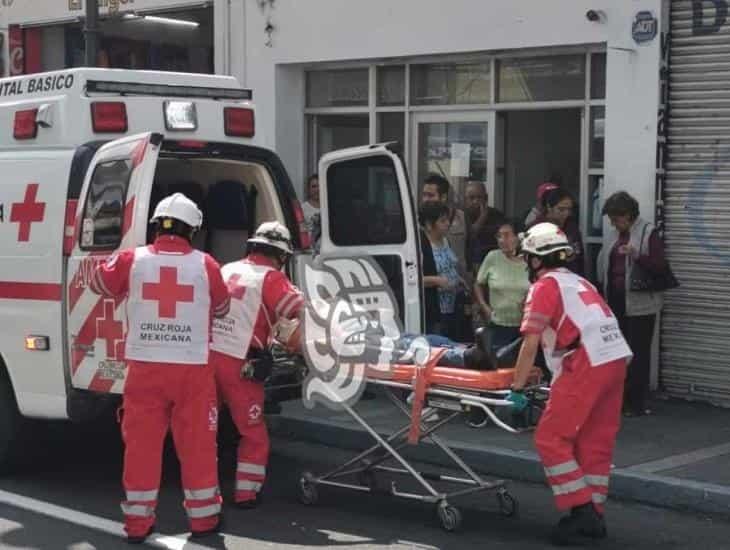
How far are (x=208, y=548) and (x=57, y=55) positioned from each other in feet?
35.2

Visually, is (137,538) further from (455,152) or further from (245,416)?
(455,152)

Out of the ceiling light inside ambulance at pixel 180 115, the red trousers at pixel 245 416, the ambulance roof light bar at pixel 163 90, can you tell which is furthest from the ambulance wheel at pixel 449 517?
the ambulance roof light bar at pixel 163 90

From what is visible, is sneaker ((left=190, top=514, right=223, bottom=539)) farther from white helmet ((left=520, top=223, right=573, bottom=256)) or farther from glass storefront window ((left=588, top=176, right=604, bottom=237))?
glass storefront window ((left=588, top=176, right=604, bottom=237))

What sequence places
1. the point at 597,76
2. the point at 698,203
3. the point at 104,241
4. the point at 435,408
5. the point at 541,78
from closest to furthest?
the point at 435,408, the point at 104,241, the point at 698,203, the point at 597,76, the point at 541,78

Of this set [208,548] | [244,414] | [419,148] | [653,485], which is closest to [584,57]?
[419,148]

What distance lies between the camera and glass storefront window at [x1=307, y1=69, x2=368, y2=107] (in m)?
13.0

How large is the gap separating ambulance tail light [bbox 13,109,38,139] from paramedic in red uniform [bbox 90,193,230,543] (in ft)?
5.59

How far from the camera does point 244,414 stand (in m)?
7.46

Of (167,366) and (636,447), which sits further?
(636,447)

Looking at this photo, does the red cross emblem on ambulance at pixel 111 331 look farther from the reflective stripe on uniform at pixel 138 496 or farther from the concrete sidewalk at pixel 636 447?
the concrete sidewalk at pixel 636 447

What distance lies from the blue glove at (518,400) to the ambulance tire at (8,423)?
3268 millimetres

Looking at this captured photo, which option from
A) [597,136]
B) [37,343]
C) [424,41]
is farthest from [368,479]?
[424,41]

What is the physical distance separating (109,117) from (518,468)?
11.3 feet

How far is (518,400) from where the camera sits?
6.64m
